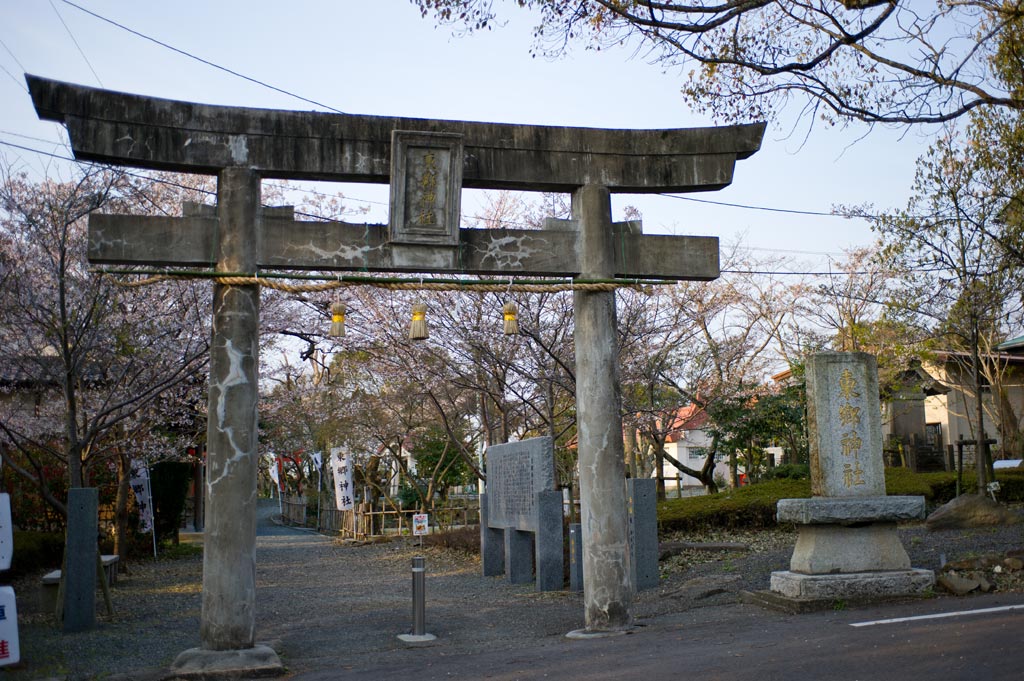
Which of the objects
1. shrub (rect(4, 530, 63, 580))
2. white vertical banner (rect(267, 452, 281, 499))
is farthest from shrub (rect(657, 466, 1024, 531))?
white vertical banner (rect(267, 452, 281, 499))

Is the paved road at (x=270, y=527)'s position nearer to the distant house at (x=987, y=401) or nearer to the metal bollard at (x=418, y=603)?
the metal bollard at (x=418, y=603)

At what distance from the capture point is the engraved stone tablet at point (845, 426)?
380 inches

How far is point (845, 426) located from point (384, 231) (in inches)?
218

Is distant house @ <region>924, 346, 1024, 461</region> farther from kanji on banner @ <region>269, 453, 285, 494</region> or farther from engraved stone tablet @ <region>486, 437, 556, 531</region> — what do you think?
kanji on banner @ <region>269, 453, 285, 494</region>

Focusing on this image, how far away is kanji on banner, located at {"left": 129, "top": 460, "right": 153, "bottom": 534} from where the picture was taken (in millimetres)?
19828

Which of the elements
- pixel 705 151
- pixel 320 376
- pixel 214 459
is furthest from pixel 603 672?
pixel 320 376

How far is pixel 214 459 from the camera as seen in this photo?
325 inches

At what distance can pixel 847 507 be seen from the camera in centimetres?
916

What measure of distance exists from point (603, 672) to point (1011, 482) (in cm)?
1703

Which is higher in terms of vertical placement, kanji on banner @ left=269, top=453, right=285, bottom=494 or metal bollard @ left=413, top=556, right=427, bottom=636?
kanji on banner @ left=269, top=453, right=285, bottom=494

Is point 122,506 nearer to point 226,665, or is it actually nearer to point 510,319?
point 226,665

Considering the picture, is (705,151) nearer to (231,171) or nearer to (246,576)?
(231,171)

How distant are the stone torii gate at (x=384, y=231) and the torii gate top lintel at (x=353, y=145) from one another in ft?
0.05

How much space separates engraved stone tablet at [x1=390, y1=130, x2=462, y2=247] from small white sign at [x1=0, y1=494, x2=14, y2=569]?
4.37m
